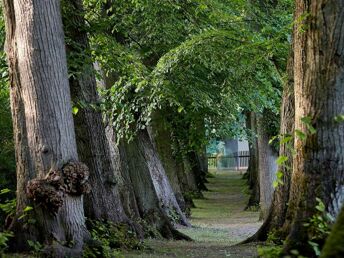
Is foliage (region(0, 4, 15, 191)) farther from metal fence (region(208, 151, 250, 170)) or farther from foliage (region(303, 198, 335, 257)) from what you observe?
metal fence (region(208, 151, 250, 170))

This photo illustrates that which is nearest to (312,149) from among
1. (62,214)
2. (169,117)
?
(62,214)

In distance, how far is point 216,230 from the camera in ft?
69.7

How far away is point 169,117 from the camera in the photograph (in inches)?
1027

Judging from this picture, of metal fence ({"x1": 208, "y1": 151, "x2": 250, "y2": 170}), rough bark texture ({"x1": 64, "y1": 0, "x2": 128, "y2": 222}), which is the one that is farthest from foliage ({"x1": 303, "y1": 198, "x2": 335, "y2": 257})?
metal fence ({"x1": 208, "y1": 151, "x2": 250, "y2": 170})

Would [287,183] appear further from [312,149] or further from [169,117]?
[169,117]

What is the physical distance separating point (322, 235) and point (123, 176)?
1080cm

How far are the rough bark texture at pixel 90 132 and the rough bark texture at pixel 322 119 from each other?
5.46m

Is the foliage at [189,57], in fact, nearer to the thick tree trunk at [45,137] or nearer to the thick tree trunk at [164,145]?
the thick tree trunk at [164,145]

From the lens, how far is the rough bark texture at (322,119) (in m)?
7.33

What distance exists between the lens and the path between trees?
12227 mm

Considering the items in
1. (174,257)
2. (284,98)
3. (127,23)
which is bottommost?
(174,257)

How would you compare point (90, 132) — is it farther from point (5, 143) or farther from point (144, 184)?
point (144, 184)

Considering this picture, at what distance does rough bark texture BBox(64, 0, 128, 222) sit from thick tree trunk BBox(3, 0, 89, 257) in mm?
2557

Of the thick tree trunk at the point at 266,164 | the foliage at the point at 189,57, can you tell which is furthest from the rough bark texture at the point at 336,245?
the thick tree trunk at the point at 266,164
